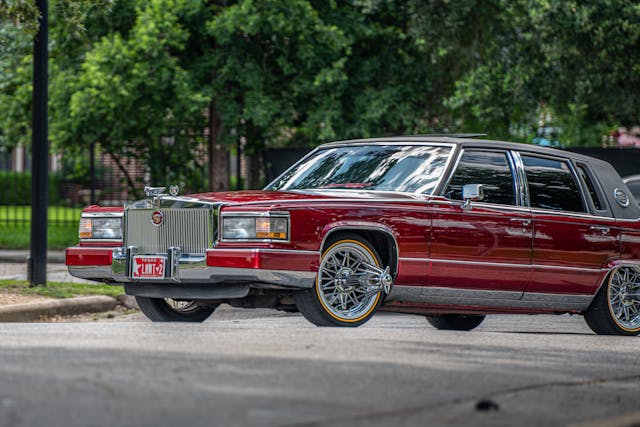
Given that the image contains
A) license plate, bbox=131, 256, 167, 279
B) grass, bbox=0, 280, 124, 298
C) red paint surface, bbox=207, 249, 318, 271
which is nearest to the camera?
red paint surface, bbox=207, 249, 318, 271

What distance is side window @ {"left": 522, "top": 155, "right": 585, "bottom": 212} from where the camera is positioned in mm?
11117

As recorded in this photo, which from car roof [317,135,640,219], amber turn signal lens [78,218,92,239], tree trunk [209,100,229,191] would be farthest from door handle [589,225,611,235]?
tree trunk [209,100,229,191]

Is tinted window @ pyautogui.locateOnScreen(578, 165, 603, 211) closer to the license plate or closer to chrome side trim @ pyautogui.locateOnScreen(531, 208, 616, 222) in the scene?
chrome side trim @ pyautogui.locateOnScreen(531, 208, 616, 222)

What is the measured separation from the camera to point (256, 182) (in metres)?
26.5

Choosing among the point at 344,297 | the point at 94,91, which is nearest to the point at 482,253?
the point at 344,297

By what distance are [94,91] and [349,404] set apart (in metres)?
17.3

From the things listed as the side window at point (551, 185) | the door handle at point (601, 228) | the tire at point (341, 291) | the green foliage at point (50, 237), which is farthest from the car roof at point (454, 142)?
the green foliage at point (50, 237)

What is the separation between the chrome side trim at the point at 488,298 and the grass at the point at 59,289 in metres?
4.76

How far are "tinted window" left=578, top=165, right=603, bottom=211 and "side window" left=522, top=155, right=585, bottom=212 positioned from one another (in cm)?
17

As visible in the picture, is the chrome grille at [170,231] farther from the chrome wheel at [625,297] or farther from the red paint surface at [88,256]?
the chrome wheel at [625,297]

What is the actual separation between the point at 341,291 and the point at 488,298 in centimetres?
147

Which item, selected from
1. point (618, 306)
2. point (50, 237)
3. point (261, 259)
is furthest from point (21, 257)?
point (261, 259)

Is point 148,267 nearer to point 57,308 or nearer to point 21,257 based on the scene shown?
point 57,308

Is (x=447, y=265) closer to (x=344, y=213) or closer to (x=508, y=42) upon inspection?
(x=344, y=213)
